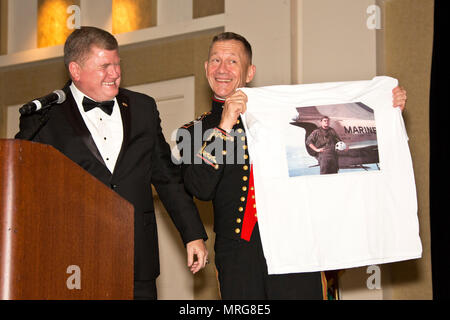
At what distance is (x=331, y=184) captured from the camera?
2.76 meters

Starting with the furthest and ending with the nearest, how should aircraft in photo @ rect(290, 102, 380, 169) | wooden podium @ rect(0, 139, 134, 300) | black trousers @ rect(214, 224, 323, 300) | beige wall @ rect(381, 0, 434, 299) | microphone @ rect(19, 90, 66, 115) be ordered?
beige wall @ rect(381, 0, 434, 299)
aircraft in photo @ rect(290, 102, 380, 169)
black trousers @ rect(214, 224, 323, 300)
microphone @ rect(19, 90, 66, 115)
wooden podium @ rect(0, 139, 134, 300)

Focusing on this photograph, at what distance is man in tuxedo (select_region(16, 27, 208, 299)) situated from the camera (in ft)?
9.30

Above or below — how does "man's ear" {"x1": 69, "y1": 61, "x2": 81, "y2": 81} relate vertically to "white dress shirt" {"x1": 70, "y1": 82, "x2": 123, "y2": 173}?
above

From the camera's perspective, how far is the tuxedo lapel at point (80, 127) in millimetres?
Result: 2848

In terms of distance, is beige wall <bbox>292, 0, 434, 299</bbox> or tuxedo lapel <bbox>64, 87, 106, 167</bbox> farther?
beige wall <bbox>292, 0, 434, 299</bbox>

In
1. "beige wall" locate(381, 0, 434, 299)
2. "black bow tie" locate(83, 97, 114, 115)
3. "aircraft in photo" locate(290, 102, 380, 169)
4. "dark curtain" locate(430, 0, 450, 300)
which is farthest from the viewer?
"beige wall" locate(381, 0, 434, 299)

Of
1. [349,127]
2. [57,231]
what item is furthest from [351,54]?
[57,231]

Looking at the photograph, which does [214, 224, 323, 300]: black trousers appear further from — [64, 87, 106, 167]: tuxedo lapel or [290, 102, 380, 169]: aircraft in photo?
[64, 87, 106, 167]: tuxedo lapel

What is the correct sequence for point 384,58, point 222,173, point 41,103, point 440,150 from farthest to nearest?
point 384,58 → point 440,150 → point 222,173 → point 41,103

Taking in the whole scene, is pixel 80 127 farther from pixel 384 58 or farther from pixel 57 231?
pixel 384 58

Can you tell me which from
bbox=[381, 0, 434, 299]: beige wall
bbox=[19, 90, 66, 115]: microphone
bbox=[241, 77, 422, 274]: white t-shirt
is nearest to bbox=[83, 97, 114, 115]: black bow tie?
bbox=[19, 90, 66, 115]: microphone

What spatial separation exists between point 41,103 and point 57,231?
2.13ft

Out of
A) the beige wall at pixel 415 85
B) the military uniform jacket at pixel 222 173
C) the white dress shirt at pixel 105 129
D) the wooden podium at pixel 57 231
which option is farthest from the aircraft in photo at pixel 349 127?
the beige wall at pixel 415 85
